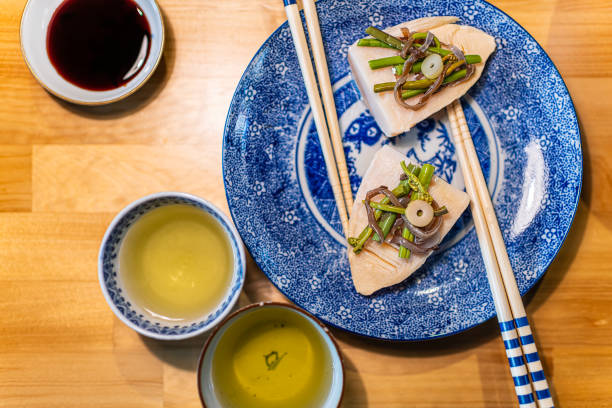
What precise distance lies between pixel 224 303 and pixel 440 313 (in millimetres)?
667

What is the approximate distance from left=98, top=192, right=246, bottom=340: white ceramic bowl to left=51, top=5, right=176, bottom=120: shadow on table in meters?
0.46

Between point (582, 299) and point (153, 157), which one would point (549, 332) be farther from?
point (153, 157)

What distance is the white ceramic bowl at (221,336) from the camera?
4.05 feet

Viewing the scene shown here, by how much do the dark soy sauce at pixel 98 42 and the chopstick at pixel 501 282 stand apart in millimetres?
1071

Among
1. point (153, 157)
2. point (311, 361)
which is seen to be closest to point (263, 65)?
point (153, 157)

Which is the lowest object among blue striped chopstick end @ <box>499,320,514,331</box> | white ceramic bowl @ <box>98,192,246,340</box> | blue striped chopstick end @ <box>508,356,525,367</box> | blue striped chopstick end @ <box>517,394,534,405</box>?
blue striped chopstick end @ <box>517,394,534,405</box>

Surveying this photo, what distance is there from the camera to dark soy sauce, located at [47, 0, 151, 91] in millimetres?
1532

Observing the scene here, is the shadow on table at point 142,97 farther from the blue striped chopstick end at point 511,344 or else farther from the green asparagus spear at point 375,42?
the blue striped chopstick end at point 511,344

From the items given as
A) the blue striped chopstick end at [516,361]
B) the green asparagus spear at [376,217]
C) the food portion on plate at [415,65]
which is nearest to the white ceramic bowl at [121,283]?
the green asparagus spear at [376,217]

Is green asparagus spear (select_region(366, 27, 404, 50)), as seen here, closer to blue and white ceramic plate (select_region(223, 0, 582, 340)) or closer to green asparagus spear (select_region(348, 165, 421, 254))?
blue and white ceramic plate (select_region(223, 0, 582, 340))

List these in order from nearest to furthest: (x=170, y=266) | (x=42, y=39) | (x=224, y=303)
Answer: (x=224, y=303) → (x=170, y=266) → (x=42, y=39)

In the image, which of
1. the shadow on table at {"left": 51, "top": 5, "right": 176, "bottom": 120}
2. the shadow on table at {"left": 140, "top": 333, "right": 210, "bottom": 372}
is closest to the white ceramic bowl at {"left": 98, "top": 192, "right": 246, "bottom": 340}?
the shadow on table at {"left": 140, "top": 333, "right": 210, "bottom": 372}

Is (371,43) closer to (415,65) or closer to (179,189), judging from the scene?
(415,65)

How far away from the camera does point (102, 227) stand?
1.56m
